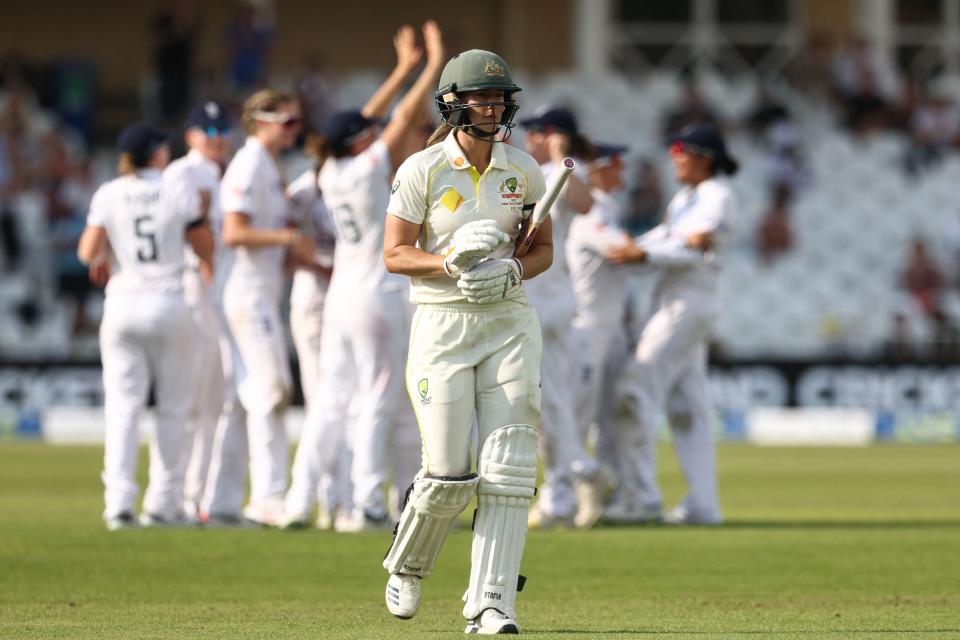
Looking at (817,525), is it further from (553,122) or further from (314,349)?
→ (314,349)

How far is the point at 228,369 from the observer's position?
9203 millimetres

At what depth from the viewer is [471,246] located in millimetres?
5461

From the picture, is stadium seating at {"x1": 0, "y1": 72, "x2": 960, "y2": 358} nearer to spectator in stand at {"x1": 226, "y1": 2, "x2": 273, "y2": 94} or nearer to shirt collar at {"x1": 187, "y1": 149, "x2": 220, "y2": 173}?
spectator in stand at {"x1": 226, "y1": 2, "x2": 273, "y2": 94}

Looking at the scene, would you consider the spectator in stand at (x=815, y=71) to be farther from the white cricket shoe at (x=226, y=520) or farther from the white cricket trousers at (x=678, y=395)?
the white cricket shoe at (x=226, y=520)

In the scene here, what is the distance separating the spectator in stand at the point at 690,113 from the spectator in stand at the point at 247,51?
504 centimetres

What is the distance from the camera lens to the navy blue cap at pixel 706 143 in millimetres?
9422

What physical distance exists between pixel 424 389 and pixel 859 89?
18.1 metres

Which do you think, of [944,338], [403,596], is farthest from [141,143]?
[944,338]

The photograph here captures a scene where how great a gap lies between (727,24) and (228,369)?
53.8 feet

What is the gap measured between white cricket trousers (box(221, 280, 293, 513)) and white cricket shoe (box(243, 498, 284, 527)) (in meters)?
0.03

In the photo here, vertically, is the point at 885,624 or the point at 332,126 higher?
the point at 332,126

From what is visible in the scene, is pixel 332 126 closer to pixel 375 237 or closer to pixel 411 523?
pixel 375 237

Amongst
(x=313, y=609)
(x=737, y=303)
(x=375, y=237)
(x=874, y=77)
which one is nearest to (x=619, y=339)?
(x=375, y=237)

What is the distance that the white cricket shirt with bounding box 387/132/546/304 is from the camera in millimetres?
5727
